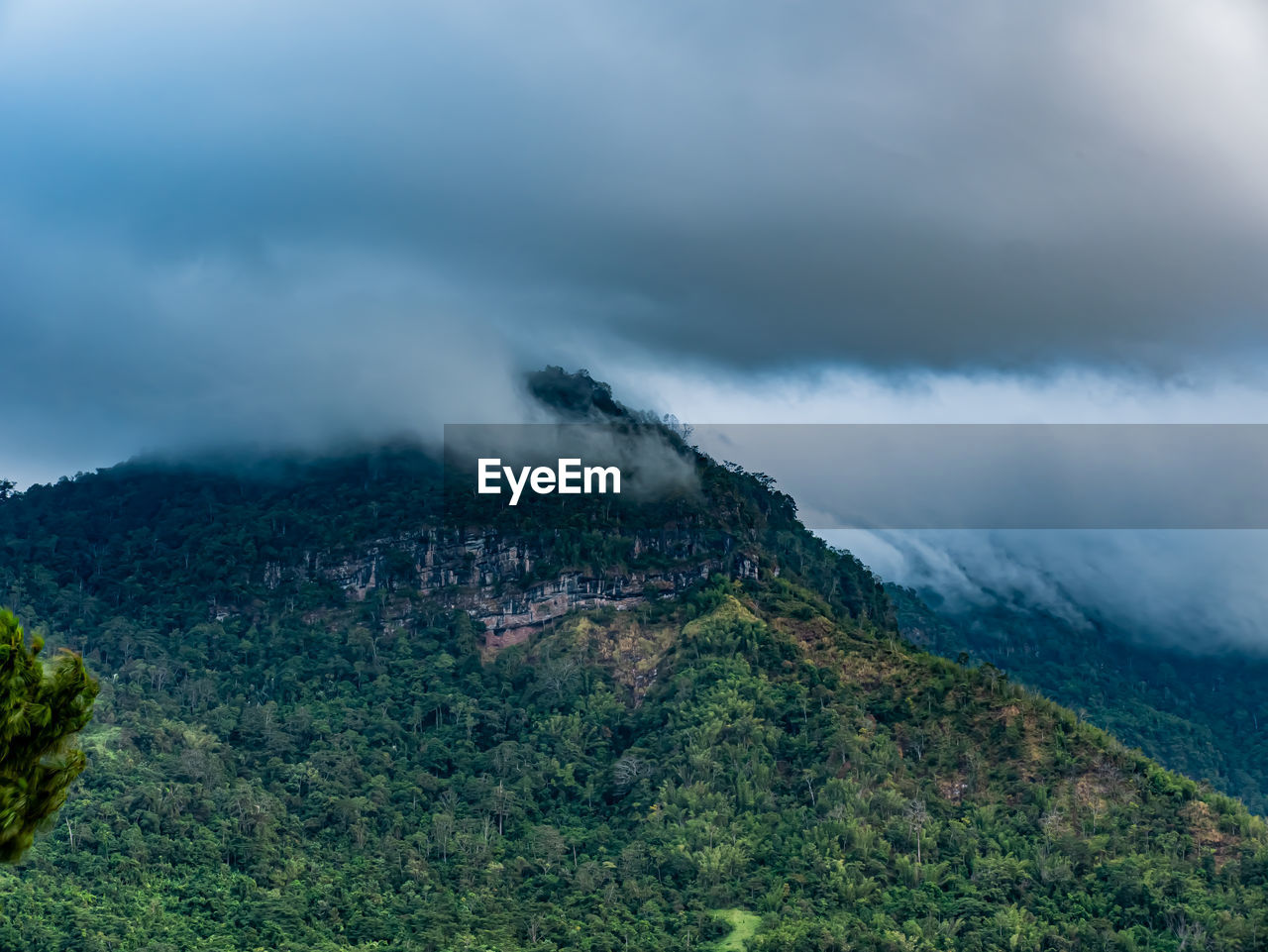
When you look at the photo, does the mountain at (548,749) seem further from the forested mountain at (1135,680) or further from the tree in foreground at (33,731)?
the tree in foreground at (33,731)

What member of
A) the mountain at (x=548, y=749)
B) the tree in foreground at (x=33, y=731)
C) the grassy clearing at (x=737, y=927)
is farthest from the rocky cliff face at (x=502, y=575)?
the tree in foreground at (x=33, y=731)

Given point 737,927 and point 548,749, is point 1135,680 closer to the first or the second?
point 548,749

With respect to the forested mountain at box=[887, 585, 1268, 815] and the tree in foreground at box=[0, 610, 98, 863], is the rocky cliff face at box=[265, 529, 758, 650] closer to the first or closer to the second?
the forested mountain at box=[887, 585, 1268, 815]

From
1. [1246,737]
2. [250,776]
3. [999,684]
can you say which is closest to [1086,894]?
[999,684]

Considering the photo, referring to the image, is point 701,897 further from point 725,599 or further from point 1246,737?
point 1246,737

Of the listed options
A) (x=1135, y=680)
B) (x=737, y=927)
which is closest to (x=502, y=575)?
(x=737, y=927)
